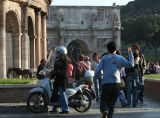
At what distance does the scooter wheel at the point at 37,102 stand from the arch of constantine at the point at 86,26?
1862 inches

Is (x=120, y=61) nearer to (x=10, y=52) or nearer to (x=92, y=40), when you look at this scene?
(x=10, y=52)

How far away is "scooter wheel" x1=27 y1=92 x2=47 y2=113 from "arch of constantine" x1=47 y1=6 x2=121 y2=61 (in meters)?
47.3

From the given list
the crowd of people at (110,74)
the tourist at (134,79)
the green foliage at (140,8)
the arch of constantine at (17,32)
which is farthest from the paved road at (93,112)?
the green foliage at (140,8)

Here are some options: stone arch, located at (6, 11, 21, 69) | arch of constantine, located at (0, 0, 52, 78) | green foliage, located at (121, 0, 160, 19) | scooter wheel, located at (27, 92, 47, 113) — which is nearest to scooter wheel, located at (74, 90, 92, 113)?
scooter wheel, located at (27, 92, 47, 113)

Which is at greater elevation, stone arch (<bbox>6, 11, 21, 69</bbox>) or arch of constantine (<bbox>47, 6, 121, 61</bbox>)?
arch of constantine (<bbox>47, 6, 121, 61</bbox>)

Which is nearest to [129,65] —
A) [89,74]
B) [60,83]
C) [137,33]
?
[60,83]

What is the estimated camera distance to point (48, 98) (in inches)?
404

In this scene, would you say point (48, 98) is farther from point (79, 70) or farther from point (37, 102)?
point (79, 70)

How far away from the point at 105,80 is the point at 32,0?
16.4 metres

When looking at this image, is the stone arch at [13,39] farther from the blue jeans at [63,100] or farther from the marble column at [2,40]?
the blue jeans at [63,100]

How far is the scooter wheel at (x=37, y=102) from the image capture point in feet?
33.8

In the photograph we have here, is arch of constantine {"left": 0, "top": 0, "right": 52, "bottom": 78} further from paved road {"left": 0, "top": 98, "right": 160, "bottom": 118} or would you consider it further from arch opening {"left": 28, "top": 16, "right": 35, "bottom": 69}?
paved road {"left": 0, "top": 98, "right": 160, "bottom": 118}

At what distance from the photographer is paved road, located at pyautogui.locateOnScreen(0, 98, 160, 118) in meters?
9.54

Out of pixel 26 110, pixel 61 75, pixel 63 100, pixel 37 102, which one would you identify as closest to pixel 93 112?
pixel 63 100
